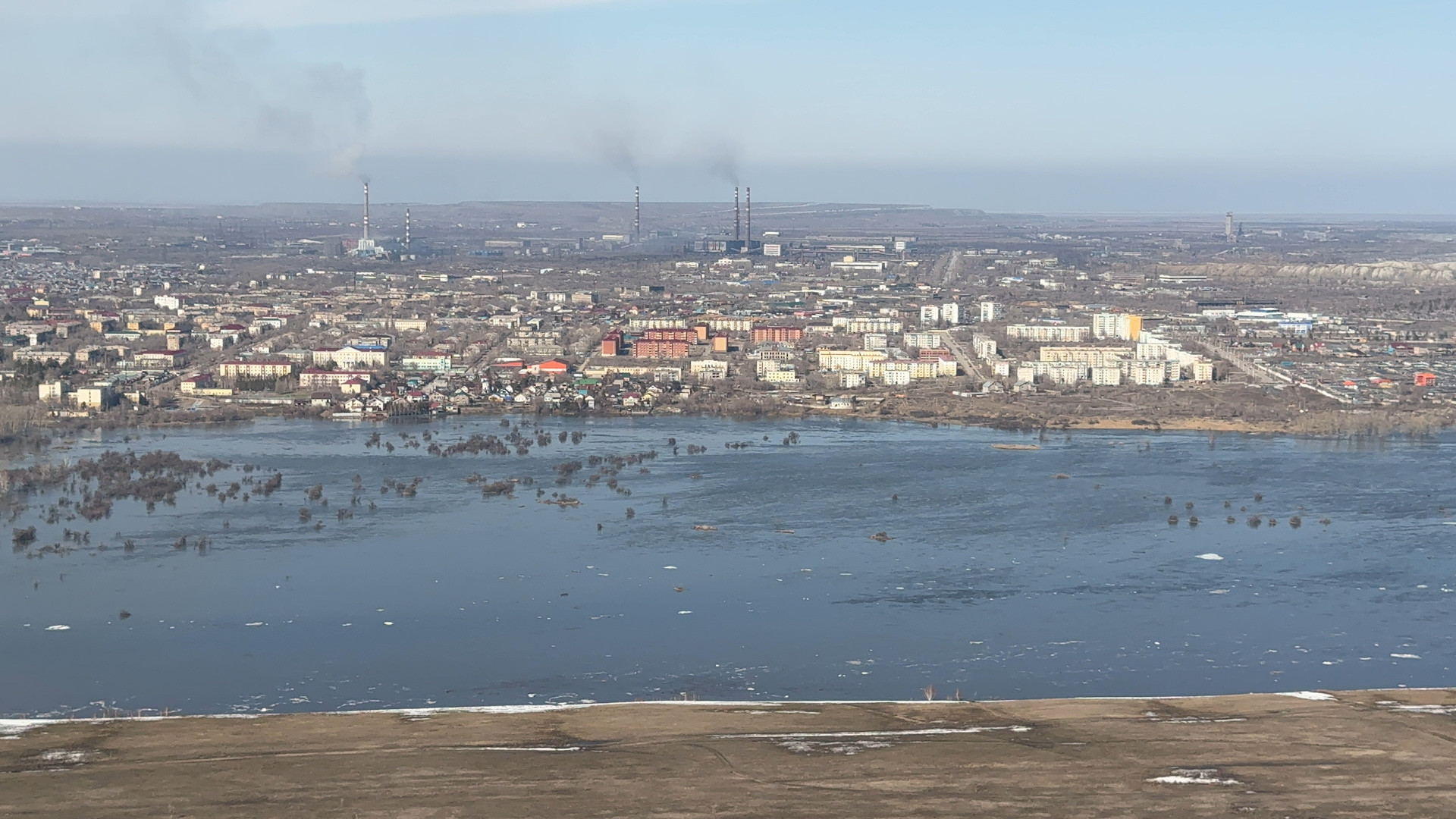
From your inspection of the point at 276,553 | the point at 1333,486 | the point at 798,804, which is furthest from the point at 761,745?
the point at 1333,486

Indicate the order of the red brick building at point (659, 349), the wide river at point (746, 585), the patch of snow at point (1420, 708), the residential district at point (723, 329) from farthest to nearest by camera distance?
the red brick building at point (659, 349)
the residential district at point (723, 329)
the wide river at point (746, 585)
the patch of snow at point (1420, 708)

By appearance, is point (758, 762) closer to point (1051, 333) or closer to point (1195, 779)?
point (1195, 779)

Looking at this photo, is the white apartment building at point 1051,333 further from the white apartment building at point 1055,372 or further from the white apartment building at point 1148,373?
the white apartment building at point 1055,372

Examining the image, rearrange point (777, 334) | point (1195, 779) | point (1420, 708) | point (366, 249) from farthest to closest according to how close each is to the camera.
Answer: point (366, 249) → point (777, 334) → point (1420, 708) → point (1195, 779)

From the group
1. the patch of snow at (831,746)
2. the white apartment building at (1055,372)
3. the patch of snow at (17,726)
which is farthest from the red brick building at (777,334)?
the patch of snow at (831,746)

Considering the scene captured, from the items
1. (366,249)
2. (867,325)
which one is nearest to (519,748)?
(867,325)
